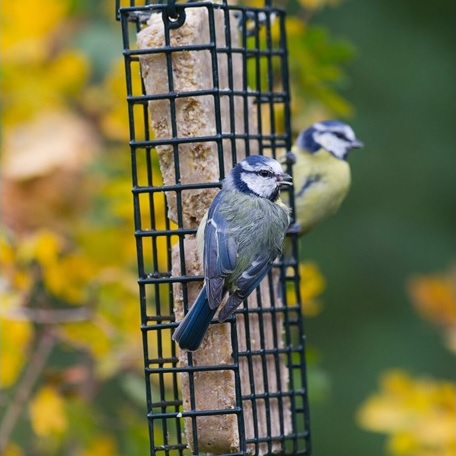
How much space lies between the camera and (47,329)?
17.2 ft

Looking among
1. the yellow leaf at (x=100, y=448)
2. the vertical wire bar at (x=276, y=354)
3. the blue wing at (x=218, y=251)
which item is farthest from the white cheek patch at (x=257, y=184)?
the yellow leaf at (x=100, y=448)

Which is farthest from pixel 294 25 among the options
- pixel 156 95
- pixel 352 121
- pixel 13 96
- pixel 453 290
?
pixel 352 121

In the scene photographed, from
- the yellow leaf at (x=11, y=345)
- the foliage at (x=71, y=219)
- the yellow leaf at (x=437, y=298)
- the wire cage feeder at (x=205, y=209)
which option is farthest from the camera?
the yellow leaf at (x=437, y=298)

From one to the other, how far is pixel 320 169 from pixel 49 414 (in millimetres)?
1754

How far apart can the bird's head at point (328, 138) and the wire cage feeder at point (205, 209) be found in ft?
2.05

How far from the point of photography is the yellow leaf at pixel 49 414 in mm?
4965

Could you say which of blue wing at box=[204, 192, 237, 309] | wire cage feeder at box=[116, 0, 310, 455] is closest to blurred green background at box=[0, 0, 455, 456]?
wire cage feeder at box=[116, 0, 310, 455]

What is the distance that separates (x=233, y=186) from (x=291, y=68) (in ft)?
3.59

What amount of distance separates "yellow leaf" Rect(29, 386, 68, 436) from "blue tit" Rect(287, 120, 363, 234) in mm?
1405

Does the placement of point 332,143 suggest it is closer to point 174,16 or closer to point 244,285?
point 174,16

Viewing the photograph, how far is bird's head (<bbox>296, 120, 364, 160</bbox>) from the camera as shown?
18.0 feet

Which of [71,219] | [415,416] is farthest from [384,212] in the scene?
[71,219]

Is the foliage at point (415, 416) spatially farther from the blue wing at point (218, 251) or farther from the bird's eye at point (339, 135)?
the blue wing at point (218, 251)

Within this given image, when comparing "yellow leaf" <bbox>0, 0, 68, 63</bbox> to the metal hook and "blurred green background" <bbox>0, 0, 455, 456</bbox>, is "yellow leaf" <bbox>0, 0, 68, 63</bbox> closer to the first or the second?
"blurred green background" <bbox>0, 0, 455, 456</bbox>
